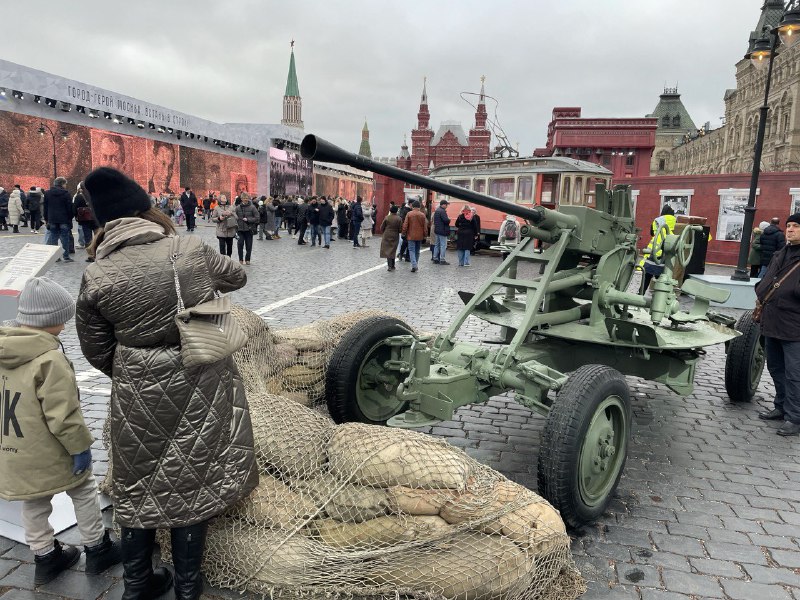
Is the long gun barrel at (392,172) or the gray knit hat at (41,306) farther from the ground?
the long gun barrel at (392,172)

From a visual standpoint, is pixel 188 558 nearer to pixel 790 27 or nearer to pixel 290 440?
pixel 290 440

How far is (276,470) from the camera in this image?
320 cm

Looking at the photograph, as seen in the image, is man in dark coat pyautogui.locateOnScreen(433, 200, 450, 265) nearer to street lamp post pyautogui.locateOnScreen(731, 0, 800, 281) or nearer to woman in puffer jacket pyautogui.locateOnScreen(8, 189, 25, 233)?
street lamp post pyautogui.locateOnScreen(731, 0, 800, 281)

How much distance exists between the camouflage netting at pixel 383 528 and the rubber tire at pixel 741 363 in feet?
11.9

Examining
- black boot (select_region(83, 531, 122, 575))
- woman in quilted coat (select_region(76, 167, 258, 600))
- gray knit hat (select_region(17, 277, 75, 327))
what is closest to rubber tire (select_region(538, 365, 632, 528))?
woman in quilted coat (select_region(76, 167, 258, 600))

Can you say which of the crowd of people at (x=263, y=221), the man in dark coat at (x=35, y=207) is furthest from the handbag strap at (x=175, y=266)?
the man in dark coat at (x=35, y=207)

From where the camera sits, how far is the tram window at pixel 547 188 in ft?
61.8

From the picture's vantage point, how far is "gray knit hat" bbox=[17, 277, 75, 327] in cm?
265

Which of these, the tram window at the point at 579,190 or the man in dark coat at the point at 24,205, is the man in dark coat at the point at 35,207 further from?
the tram window at the point at 579,190

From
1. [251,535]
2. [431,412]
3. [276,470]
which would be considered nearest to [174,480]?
[251,535]

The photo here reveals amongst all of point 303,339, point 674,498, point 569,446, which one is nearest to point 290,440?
point 569,446

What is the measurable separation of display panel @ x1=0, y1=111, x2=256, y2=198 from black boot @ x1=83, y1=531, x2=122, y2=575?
15.4 meters

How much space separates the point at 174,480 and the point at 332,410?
2.03 metres

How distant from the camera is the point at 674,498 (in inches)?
152
